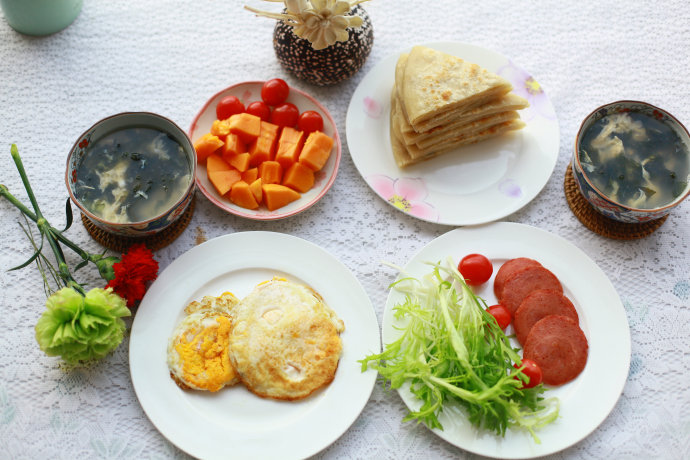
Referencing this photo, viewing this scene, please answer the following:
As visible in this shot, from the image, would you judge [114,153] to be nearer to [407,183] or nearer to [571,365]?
[407,183]

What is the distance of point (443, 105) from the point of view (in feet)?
7.83

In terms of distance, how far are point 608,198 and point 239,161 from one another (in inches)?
57.8

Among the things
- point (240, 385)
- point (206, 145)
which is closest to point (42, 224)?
point (206, 145)

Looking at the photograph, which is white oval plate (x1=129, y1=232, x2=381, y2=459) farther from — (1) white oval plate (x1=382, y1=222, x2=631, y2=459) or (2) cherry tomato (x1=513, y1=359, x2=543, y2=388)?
(2) cherry tomato (x1=513, y1=359, x2=543, y2=388)

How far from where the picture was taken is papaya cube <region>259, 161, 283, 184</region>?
2.41 metres

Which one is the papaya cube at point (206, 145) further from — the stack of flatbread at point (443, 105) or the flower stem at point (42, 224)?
the stack of flatbread at point (443, 105)

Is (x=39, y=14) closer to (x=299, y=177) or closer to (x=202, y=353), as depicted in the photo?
(x=299, y=177)

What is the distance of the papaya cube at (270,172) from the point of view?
2412 millimetres

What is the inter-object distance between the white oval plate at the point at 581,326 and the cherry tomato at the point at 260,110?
88cm

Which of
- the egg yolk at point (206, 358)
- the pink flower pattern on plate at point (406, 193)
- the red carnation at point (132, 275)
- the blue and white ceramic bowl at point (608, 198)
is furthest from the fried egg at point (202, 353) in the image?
the blue and white ceramic bowl at point (608, 198)

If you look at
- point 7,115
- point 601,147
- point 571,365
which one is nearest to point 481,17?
point 601,147

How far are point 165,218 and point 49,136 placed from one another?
2.69ft

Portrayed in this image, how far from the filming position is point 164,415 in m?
2.08

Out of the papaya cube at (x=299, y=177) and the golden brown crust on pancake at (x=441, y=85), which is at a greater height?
the golden brown crust on pancake at (x=441, y=85)
